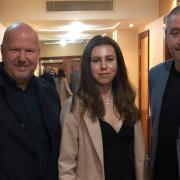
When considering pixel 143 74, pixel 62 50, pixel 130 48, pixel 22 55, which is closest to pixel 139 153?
pixel 22 55

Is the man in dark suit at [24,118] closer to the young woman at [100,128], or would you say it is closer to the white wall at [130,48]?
the young woman at [100,128]

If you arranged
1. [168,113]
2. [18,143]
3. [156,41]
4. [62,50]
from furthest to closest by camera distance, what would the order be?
1. [62,50]
2. [156,41]
3. [168,113]
4. [18,143]

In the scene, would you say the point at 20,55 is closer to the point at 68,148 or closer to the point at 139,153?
the point at 68,148

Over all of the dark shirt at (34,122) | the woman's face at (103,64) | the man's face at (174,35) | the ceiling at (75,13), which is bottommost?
the dark shirt at (34,122)

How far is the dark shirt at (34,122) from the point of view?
5.00 feet

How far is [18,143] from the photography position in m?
1.45

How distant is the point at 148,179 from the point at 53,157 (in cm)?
58

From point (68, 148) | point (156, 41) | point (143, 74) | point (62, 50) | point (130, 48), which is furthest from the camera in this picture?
point (62, 50)

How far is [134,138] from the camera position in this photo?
Answer: 1.71 m

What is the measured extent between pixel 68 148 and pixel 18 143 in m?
0.25

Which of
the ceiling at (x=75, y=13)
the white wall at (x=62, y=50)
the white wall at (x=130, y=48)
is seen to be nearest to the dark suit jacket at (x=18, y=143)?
the ceiling at (x=75, y=13)

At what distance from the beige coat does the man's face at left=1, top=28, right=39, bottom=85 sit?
281mm

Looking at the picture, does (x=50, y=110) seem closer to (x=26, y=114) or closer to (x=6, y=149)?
(x=26, y=114)

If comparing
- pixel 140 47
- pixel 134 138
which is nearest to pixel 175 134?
pixel 134 138
